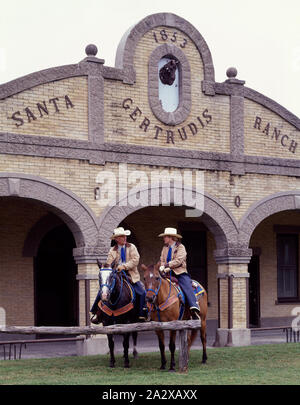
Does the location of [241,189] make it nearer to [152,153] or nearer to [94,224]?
[152,153]

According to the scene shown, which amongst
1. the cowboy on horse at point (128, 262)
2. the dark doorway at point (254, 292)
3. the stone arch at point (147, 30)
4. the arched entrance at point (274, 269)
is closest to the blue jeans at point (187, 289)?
the cowboy on horse at point (128, 262)

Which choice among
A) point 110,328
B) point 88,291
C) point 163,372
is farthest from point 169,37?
point 163,372

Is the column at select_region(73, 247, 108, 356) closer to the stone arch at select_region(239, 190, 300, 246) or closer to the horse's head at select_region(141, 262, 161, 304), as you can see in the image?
the horse's head at select_region(141, 262, 161, 304)

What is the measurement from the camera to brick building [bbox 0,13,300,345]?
1392cm

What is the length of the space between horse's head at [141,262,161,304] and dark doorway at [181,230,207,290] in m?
7.90

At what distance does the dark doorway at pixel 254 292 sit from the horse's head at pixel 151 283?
9.26 meters

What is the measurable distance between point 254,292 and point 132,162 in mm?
7101

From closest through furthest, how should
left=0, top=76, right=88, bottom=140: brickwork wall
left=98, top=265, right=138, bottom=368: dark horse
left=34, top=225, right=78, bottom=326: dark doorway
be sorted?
left=98, top=265, right=138, bottom=368: dark horse, left=0, top=76, right=88, bottom=140: brickwork wall, left=34, top=225, right=78, bottom=326: dark doorway

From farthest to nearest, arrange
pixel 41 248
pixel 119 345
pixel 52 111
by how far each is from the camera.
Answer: pixel 41 248, pixel 119 345, pixel 52 111

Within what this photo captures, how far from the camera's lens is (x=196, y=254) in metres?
19.0

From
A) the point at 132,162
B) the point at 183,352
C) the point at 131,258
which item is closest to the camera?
the point at 183,352

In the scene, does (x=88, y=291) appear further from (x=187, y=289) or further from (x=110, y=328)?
(x=110, y=328)

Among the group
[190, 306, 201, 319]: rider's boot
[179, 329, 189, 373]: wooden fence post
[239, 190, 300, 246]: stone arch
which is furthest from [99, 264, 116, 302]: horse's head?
[239, 190, 300, 246]: stone arch

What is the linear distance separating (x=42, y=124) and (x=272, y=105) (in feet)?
19.4
